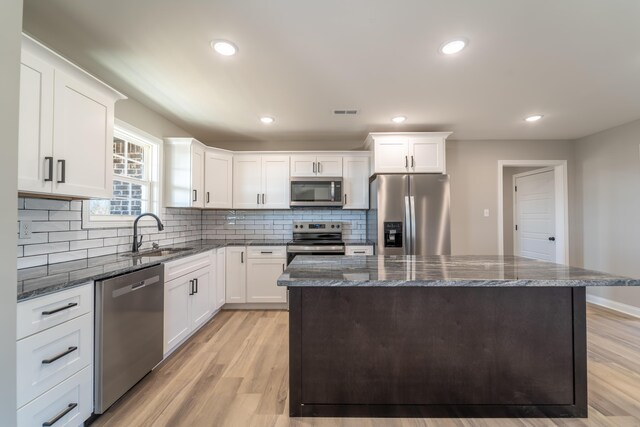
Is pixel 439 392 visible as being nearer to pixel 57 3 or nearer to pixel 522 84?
pixel 522 84

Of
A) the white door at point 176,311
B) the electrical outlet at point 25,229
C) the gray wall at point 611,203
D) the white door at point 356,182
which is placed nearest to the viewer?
the electrical outlet at point 25,229

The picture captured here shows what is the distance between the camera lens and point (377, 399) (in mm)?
1662

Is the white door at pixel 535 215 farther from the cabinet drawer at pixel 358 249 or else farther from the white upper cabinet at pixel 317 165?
A: the white upper cabinet at pixel 317 165

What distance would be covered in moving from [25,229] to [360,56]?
2.50 m

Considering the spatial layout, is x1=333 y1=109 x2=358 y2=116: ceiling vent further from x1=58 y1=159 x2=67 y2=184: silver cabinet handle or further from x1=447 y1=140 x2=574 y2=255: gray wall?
x1=58 y1=159 x2=67 y2=184: silver cabinet handle

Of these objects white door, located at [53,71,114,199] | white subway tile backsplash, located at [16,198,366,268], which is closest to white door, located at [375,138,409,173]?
white subway tile backsplash, located at [16,198,366,268]

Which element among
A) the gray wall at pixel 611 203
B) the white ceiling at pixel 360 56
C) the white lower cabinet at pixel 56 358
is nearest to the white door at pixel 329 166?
the white ceiling at pixel 360 56

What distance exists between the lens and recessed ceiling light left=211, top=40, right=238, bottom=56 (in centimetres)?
184

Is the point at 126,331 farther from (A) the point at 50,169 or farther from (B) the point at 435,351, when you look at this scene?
(B) the point at 435,351

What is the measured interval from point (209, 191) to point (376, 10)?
9.36ft

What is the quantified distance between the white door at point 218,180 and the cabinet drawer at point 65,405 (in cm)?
228

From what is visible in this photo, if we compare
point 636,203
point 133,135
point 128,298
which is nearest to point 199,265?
point 128,298

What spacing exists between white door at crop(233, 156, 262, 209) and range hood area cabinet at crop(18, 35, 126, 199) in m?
1.90

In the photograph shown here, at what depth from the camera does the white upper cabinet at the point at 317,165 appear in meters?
3.86
